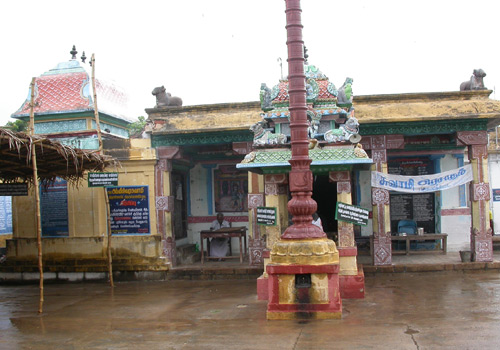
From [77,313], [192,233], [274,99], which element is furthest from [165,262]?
[274,99]

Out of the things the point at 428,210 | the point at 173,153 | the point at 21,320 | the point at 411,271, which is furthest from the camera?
the point at 428,210

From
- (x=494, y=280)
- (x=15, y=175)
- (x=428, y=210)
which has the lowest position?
(x=494, y=280)

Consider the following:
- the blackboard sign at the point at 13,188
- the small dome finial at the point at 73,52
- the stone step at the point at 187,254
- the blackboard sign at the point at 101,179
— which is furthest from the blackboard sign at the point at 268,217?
the small dome finial at the point at 73,52

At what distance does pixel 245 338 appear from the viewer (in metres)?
6.77

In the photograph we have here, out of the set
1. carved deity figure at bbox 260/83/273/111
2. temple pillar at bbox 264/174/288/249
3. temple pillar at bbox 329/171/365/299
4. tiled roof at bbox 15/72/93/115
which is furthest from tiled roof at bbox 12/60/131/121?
temple pillar at bbox 329/171/365/299

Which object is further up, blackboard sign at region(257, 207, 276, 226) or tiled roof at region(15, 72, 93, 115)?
tiled roof at region(15, 72, 93, 115)

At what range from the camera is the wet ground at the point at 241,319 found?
257 inches

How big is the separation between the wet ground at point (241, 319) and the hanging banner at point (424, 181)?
2.08 metres

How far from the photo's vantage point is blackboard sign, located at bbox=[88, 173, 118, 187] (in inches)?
448

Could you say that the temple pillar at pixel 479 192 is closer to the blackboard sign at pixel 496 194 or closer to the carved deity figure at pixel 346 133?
the carved deity figure at pixel 346 133

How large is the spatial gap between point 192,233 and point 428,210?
6.86 m

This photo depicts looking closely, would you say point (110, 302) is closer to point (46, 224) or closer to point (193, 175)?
point (46, 224)

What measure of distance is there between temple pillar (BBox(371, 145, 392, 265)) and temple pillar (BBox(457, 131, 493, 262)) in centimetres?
187

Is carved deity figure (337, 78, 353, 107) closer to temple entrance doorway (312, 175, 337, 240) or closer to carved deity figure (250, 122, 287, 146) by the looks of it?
carved deity figure (250, 122, 287, 146)
